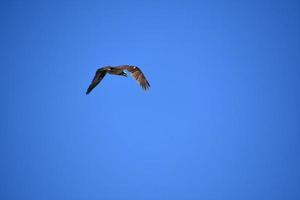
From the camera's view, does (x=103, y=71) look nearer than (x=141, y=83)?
Yes

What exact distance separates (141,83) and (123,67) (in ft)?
5.30

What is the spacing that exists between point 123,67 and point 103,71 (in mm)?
1524

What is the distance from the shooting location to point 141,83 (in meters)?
19.7

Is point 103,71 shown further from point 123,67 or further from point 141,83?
point 141,83

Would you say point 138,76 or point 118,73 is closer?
point 118,73

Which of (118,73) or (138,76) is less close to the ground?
(138,76)

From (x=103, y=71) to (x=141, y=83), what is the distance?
279 cm

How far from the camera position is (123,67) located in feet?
63.2

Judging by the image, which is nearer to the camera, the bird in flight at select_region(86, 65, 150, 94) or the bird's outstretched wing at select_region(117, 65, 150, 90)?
the bird in flight at select_region(86, 65, 150, 94)

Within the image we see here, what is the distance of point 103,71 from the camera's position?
1833 cm

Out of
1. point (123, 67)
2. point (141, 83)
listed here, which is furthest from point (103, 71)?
point (141, 83)

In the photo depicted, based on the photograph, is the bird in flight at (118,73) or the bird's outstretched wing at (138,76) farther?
the bird's outstretched wing at (138,76)
